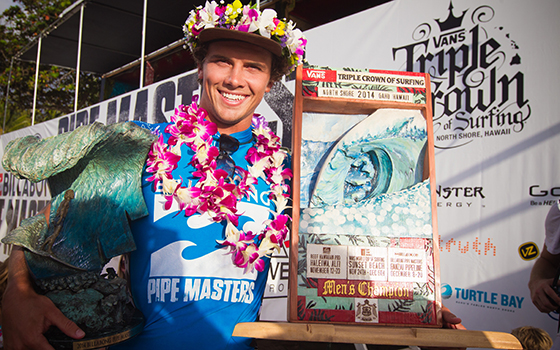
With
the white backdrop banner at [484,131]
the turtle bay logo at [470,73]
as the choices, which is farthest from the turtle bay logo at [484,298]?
the turtle bay logo at [470,73]

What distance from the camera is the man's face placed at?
1496mm

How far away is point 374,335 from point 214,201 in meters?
0.77

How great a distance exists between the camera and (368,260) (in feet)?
3.98

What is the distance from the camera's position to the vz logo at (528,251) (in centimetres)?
212

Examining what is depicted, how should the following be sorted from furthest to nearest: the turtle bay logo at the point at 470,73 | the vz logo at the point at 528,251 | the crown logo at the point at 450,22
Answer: the crown logo at the point at 450,22 < the turtle bay logo at the point at 470,73 < the vz logo at the point at 528,251

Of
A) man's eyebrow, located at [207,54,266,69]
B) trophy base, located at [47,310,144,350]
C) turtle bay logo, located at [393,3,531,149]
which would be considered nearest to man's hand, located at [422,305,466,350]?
trophy base, located at [47,310,144,350]

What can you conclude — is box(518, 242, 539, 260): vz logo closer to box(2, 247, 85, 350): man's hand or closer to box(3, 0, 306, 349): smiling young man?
box(3, 0, 306, 349): smiling young man

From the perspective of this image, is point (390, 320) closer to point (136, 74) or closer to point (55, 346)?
point (55, 346)

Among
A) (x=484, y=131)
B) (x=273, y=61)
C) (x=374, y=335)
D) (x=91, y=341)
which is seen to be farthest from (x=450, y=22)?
(x=91, y=341)

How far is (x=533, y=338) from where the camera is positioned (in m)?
2.01

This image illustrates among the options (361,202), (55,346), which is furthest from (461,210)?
(55,346)

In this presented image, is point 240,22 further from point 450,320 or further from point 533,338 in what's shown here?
point 533,338

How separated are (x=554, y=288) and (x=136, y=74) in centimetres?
985

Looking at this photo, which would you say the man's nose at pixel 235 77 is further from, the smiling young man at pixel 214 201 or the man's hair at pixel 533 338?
the man's hair at pixel 533 338
